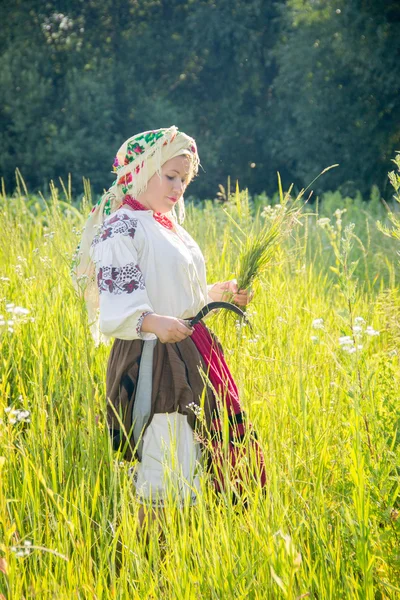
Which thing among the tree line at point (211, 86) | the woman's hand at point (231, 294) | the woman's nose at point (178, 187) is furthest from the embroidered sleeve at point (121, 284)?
the tree line at point (211, 86)

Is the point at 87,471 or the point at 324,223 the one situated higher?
the point at 324,223

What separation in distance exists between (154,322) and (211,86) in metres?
15.7

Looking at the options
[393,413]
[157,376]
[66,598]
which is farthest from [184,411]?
[66,598]

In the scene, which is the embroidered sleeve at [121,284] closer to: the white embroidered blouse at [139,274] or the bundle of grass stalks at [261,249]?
the white embroidered blouse at [139,274]

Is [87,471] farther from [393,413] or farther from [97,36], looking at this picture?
[97,36]

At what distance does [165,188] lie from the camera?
288 cm

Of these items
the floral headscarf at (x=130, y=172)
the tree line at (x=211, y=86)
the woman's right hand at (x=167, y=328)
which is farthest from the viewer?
the tree line at (x=211, y=86)

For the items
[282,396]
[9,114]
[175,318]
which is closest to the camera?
[175,318]

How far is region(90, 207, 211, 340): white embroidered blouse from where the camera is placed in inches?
104

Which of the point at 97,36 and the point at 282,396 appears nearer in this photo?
the point at 282,396

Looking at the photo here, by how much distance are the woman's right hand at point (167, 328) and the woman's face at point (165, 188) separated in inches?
19.7

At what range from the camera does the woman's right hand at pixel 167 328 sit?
257cm

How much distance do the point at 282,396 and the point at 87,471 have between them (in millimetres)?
758

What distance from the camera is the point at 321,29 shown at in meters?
14.7
